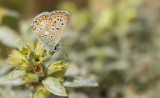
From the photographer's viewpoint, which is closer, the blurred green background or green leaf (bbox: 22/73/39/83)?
green leaf (bbox: 22/73/39/83)

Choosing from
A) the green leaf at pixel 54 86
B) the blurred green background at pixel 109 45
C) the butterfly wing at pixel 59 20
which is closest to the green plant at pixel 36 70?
the green leaf at pixel 54 86

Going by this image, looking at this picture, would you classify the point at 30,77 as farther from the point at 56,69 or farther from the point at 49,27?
the point at 49,27

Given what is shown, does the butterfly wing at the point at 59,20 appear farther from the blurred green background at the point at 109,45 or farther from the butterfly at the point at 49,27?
the blurred green background at the point at 109,45

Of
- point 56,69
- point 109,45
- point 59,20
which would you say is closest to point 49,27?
point 59,20

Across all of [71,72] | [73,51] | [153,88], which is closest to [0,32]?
[73,51]

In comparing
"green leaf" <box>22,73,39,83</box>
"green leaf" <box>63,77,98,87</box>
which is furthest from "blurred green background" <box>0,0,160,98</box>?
"green leaf" <box>22,73,39,83</box>

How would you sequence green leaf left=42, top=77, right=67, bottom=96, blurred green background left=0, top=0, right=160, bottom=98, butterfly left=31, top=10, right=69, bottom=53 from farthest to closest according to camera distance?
blurred green background left=0, top=0, right=160, bottom=98, butterfly left=31, top=10, right=69, bottom=53, green leaf left=42, top=77, right=67, bottom=96

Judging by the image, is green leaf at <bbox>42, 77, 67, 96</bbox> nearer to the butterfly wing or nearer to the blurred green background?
the butterfly wing
